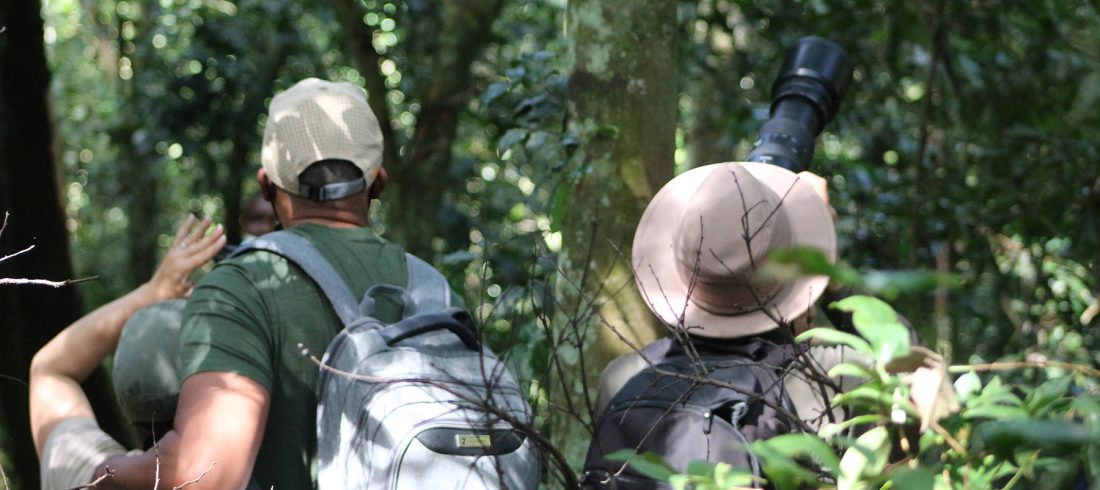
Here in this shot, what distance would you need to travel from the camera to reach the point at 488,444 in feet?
6.89

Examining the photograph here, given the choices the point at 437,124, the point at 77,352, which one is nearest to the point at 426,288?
the point at 77,352

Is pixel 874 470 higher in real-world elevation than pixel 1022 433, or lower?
lower

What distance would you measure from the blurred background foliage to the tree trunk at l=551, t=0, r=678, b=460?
30 mm

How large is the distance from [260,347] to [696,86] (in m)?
7.45

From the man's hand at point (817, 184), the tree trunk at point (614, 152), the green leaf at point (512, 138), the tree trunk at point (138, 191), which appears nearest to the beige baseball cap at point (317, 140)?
the tree trunk at point (614, 152)

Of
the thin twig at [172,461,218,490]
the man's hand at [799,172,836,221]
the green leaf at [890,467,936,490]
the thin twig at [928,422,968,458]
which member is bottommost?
the thin twig at [172,461,218,490]

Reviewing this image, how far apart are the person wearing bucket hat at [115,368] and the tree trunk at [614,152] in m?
0.91

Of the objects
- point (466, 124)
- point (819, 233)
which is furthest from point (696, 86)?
point (819, 233)

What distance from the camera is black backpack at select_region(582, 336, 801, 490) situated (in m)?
1.82

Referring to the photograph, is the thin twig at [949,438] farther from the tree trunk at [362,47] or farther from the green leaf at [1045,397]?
the tree trunk at [362,47]

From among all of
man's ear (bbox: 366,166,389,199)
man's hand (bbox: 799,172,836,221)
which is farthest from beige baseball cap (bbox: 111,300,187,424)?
man's hand (bbox: 799,172,836,221)

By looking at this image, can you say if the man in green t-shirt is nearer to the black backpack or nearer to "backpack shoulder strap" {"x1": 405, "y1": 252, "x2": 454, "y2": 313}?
"backpack shoulder strap" {"x1": 405, "y1": 252, "x2": 454, "y2": 313}

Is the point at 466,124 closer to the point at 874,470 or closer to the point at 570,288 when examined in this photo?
the point at 570,288

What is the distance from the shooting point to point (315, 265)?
2219mm
